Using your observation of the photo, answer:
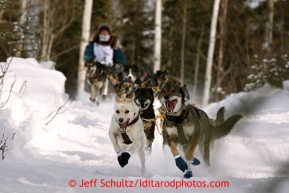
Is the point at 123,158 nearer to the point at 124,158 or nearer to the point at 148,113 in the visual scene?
the point at 124,158

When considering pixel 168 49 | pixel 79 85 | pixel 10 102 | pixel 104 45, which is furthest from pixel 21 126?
pixel 168 49

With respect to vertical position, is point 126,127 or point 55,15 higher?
point 55,15

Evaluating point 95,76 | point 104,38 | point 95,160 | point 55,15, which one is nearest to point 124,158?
point 95,160

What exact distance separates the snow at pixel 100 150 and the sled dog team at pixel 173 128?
0.26 metres

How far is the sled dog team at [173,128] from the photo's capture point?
15.9ft

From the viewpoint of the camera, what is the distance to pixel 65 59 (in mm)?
30438

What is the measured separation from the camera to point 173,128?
4930 mm

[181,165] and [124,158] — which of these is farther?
[124,158]

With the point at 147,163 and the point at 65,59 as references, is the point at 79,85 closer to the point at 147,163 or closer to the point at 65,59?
the point at 147,163

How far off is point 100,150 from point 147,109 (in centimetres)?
110

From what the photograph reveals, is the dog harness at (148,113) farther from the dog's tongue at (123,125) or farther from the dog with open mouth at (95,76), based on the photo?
the dog with open mouth at (95,76)

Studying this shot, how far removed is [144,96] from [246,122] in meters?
5.08

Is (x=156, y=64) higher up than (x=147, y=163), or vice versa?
(x=156, y=64)

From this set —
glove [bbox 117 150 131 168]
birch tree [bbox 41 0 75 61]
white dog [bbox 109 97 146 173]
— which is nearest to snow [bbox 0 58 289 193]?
glove [bbox 117 150 131 168]
